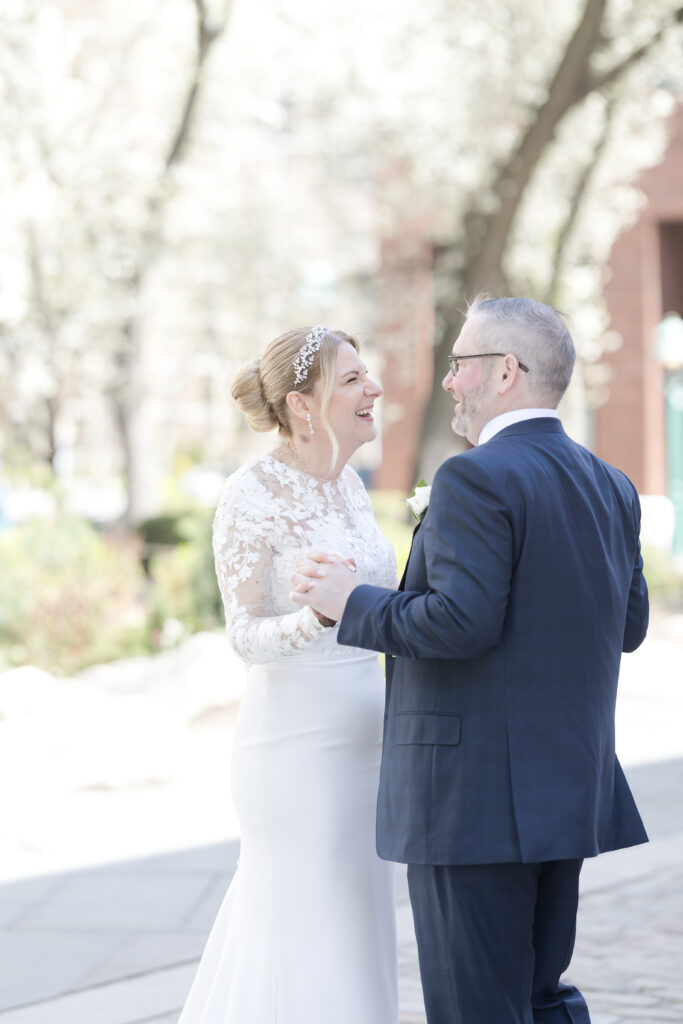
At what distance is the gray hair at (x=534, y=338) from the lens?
110 inches

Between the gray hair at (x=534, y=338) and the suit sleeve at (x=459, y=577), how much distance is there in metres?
0.28

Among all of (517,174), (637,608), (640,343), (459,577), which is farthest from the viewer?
(640,343)

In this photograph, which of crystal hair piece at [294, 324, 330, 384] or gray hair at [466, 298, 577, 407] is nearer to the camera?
gray hair at [466, 298, 577, 407]

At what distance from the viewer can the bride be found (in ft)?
10.7

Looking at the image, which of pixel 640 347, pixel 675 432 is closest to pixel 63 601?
pixel 675 432

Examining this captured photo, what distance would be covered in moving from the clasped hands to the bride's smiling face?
67 cm

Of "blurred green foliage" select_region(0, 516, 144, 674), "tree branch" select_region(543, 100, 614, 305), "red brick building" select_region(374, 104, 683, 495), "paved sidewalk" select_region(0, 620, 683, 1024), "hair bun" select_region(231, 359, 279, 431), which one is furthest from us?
"red brick building" select_region(374, 104, 683, 495)

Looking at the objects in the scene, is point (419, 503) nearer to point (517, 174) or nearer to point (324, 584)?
point (324, 584)

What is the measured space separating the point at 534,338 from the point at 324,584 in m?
0.68

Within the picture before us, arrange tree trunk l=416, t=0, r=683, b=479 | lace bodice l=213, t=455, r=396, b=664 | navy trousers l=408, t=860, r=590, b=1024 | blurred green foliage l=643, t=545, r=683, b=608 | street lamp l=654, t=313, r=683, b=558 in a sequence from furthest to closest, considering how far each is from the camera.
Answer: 1. street lamp l=654, t=313, r=683, b=558
2. blurred green foliage l=643, t=545, r=683, b=608
3. tree trunk l=416, t=0, r=683, b=479
4. lace bodice l=213, t=455, r=396, b=664
5. navy trousers l=408, t=860, r=590, b=1024

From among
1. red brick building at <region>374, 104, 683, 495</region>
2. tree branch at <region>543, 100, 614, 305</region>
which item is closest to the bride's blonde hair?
tree branch at <region>543, 100, 614, 305</region>

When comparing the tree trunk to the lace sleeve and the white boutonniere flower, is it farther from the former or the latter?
the white boutonniere flower

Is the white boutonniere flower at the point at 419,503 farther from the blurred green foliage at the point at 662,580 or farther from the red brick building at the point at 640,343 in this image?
the red brick building at the point at 640,343

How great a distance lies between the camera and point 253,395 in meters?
3.55
